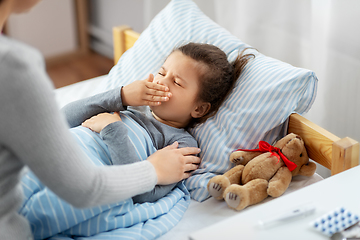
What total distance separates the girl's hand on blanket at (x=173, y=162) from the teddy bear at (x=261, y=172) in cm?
9

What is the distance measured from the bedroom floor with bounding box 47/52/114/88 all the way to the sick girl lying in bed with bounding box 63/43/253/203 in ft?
5.86

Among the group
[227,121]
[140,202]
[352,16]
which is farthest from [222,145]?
[352,16]

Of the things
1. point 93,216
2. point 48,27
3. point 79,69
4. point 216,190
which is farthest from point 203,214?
point 48,27

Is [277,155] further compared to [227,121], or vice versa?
[227,121]

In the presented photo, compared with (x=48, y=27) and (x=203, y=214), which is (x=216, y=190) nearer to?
(x=203, y=214)

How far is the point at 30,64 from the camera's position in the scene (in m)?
0.60

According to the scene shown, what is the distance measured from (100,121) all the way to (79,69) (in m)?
2.11

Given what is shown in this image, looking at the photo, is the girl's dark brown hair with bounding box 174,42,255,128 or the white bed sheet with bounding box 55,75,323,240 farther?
the girl's dark brown hair with bounding box 174,42,255,128

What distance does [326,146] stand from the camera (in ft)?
3.38

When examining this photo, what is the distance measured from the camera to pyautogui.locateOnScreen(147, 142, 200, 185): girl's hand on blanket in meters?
0.97

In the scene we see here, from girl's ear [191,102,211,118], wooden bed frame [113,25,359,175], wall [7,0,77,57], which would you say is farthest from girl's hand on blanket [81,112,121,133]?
wall [7,0,77,57]

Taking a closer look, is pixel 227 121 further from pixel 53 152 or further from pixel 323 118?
pixel 53 152

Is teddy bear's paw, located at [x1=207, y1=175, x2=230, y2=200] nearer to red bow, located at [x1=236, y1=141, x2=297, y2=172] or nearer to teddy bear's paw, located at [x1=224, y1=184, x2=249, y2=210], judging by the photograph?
teddy bear's paw, located at [x1=224, y1=184, x2=249, y2=210]

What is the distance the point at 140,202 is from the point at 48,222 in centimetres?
25
